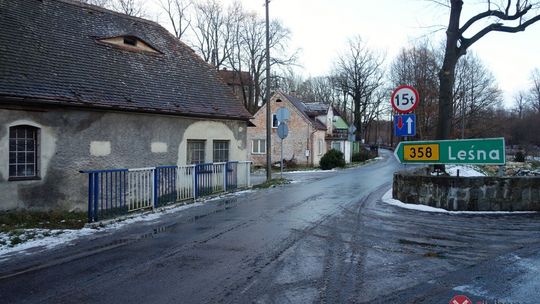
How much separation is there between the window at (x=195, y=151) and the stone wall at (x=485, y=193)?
8.68 meters

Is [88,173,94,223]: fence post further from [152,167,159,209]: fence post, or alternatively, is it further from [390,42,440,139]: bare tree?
[390,42,440,139]: bare tree

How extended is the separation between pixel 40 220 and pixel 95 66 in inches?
234

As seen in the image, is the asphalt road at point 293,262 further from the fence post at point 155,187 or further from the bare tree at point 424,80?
the bare tree at point 424,80

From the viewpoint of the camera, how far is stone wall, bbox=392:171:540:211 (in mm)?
10859

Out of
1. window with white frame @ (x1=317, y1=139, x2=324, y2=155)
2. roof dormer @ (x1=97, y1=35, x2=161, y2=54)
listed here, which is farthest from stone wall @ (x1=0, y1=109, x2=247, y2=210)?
window with white frame @ (x1=317, y1=139, x2=324, y2=155)

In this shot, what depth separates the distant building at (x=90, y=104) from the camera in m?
11.6

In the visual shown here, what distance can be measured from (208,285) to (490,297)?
322cm

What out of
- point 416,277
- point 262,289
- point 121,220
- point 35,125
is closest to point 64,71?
point 35,125

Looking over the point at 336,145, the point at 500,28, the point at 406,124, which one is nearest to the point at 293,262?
the point at 406,124

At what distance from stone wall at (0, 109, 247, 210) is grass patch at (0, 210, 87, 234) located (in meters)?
0.57

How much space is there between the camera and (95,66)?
1454 cm

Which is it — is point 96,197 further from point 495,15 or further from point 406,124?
point 495,15

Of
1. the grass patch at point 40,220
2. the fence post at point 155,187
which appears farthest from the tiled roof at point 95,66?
the grass patch at point 40,220

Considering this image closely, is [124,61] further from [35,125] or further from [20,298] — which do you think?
[20,298]
